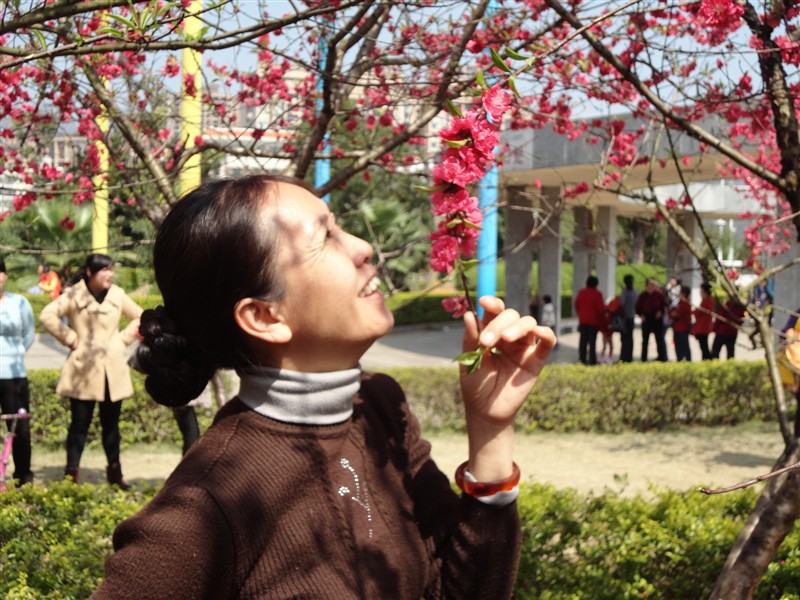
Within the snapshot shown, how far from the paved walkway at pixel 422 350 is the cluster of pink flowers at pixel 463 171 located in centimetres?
1212

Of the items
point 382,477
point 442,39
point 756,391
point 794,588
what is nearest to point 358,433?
point 382,477

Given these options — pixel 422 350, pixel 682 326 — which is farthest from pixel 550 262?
pixel 682 326

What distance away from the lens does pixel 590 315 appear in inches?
558

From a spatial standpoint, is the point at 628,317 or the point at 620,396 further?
the point at 628,317

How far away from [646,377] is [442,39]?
5690 millimetres

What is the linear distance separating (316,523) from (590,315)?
1305 cm

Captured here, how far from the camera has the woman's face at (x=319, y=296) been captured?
1502 mm

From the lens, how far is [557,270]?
18438 millimetres

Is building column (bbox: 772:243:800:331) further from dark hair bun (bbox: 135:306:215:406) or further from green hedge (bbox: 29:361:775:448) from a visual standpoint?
dark hair bun (bbox: 135:306:215:406)

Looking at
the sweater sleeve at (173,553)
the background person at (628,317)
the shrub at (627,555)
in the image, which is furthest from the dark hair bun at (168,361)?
the background person at (628,317)

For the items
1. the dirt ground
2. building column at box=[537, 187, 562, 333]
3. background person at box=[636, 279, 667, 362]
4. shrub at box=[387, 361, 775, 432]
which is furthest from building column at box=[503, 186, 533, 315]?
the dirt ground

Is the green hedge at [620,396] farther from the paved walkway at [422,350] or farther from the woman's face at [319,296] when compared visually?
the woman's face at [319,296]

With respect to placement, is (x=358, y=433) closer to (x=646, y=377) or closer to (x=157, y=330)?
(x=157, y=330)

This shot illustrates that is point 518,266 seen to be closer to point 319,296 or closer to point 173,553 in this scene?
point 319,296
